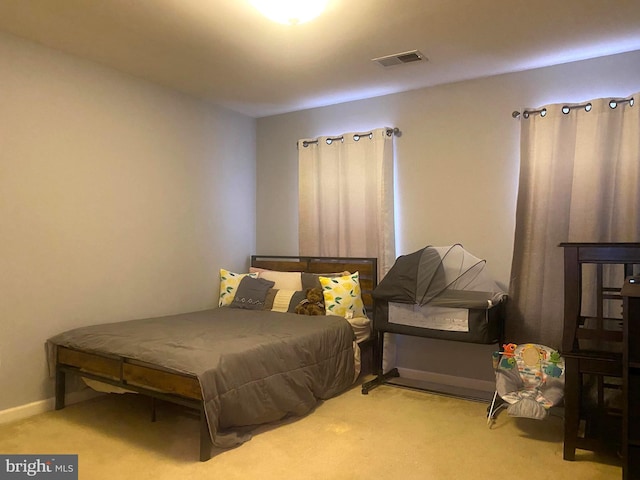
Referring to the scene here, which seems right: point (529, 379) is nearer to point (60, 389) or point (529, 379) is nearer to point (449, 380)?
point (449, 380)

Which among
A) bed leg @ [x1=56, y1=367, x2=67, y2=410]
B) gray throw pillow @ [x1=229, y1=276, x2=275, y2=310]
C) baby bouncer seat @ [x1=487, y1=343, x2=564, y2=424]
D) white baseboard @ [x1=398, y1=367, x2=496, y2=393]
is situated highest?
gray throw pillow @ [x1=229, y1=276, x2=275, y2=310]

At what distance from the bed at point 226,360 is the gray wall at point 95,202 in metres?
0.24

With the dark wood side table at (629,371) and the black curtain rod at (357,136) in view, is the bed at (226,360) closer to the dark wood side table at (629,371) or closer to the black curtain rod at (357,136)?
the black curtain rod at (357,136)

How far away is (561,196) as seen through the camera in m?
3.29

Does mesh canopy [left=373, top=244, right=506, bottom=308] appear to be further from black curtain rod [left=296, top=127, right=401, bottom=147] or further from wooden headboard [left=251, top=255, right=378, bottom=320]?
black curtain rod [left=296, top=127, right=401, bottom=147]

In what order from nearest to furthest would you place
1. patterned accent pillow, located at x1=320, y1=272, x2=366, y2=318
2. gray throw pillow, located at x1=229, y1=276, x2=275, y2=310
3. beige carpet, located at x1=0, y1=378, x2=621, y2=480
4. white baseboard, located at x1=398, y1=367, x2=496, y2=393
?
beige carpet, located at x1=0, y1=378, x2=621, y2=480, white baseboard, located at x1=398, y1=367, x2=496, y2=393, patterned accent pillow, located at x1=320, y1=272, x2=366, y2=318, gray throw pillow, located at x1=229, y1=276, x2=275, y2=310

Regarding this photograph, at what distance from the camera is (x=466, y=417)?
3.12m

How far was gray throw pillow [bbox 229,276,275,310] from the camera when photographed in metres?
4.06

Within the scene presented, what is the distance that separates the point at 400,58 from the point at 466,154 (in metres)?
0.94

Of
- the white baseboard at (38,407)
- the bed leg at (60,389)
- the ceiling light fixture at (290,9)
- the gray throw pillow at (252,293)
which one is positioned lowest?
the white baseboard at (38,407)

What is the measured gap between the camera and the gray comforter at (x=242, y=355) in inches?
101

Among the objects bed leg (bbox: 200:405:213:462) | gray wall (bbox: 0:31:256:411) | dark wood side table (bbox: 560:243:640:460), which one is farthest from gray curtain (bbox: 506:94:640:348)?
gray wall (bbox: 0:31:256:411)

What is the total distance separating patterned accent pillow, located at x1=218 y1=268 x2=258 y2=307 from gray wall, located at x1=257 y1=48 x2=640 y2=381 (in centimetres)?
147

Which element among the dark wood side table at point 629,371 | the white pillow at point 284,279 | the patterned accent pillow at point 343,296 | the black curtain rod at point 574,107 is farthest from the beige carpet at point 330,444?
the black curtain rod at point 574,107
